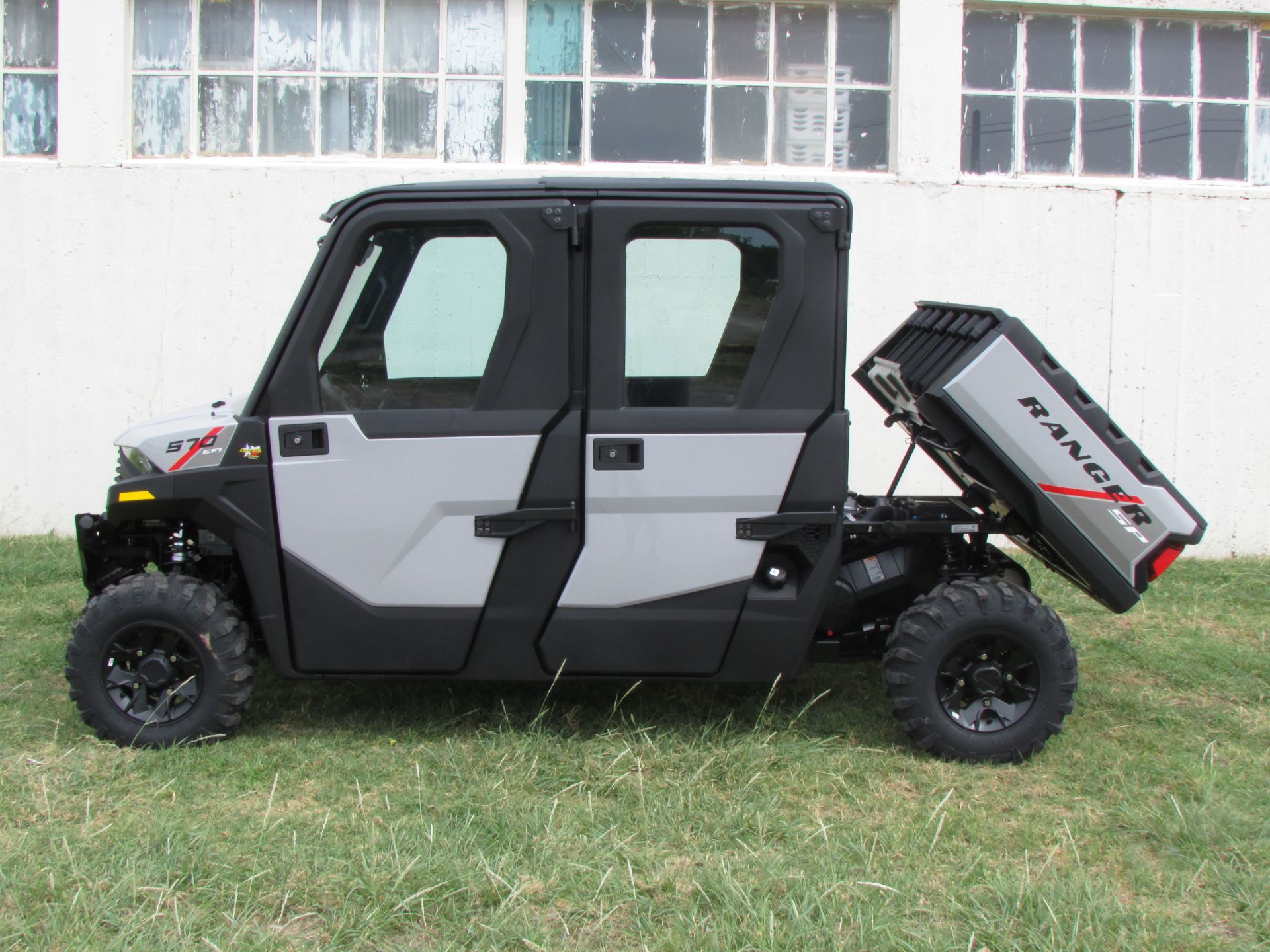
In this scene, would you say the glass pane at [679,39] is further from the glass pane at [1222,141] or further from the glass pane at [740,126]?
the glass pane at [1222,141]

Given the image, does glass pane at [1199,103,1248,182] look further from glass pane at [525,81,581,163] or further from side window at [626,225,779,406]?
side window at [626,225,779,406]

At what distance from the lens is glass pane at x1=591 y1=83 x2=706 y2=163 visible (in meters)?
7.98

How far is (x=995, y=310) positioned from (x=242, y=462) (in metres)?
2.74

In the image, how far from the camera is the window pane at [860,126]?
8086mm

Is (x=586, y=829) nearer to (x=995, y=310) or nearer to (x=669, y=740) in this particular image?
(x=669, y=740)

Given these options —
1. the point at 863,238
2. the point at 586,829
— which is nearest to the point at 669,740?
the point at 586,829

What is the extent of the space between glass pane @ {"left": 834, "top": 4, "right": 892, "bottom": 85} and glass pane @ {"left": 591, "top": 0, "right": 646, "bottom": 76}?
1.39 m

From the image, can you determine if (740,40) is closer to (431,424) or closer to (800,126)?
(800,126)

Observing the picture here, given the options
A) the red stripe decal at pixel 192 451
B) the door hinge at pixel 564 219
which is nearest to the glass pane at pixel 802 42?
the door hinge at pixel 564 219

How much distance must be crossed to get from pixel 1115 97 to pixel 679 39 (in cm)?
308

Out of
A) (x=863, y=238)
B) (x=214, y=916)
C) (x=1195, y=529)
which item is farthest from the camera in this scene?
(x=863, y=238)

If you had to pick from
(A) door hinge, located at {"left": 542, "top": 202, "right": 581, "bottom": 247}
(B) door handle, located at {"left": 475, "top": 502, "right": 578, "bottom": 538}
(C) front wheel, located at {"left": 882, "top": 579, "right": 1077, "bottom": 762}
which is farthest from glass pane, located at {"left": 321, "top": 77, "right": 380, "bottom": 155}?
(C) front wheel, located at {"left": 882, "top": 579, "right": 1077, "bottom": 762}

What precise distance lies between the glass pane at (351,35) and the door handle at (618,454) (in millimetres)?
4966

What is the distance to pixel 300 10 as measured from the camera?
7.95 metres
